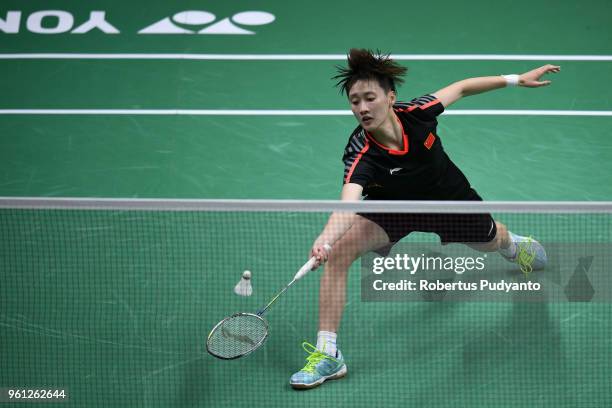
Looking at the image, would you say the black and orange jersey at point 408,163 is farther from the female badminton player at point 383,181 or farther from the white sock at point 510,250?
the white sock at point 510,250

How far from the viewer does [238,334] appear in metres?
5.21

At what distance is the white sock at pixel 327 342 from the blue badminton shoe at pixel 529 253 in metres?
1.57

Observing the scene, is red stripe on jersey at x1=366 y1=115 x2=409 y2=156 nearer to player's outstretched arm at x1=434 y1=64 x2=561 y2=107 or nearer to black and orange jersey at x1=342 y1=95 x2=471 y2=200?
black and orange jersey at x1=342 y1=95 x2=471 y2=200

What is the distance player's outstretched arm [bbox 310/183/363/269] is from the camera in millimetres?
4746

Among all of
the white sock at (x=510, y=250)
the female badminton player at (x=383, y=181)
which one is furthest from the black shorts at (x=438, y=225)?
the white sock at (x=510, y=250)

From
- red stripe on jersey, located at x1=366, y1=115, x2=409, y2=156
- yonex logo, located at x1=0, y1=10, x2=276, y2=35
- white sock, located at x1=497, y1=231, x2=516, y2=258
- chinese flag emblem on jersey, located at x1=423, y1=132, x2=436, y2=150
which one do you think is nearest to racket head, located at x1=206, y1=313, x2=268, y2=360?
red stripe on jersey, located at x1=366, y1=115, x2=409, y2=156

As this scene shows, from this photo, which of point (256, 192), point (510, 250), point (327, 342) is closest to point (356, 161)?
point (327, 342)

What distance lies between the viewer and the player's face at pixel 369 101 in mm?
5172

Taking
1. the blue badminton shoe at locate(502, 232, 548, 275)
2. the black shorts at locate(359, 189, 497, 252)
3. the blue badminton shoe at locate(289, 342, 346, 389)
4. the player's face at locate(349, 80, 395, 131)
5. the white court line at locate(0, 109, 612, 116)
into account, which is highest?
the white court line at locate(0, 109, 612, 116)

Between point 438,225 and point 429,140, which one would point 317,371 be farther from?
point 429,140

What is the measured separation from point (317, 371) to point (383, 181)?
1248 mm

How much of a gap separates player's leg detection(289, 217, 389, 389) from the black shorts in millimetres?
213

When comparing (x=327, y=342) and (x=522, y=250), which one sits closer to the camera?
(x=327, y=342)

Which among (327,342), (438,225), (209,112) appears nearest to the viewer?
(327,342)
